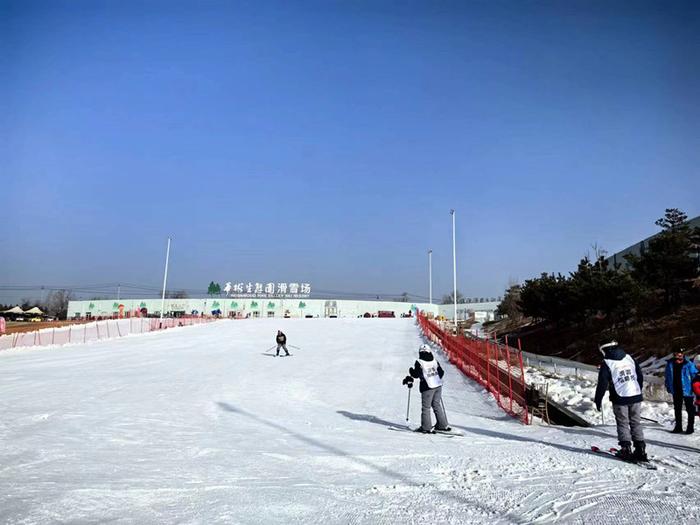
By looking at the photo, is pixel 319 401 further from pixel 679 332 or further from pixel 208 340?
pixel 679 332

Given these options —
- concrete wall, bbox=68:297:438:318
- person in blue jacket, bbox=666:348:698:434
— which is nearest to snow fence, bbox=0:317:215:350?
person in blue jacket, bbox=666:348:698:434

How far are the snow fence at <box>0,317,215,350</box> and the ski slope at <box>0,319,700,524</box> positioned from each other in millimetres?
14546

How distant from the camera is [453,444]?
7.96 m

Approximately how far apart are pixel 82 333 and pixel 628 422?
1268 inches

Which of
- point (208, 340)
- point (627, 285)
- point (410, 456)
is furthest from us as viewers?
point (627, 285)

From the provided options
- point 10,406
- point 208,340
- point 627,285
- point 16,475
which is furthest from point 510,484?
point 627,285

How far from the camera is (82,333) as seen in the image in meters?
31.5

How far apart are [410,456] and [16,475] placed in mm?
4923

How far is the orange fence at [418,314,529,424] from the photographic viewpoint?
1189 centimetres

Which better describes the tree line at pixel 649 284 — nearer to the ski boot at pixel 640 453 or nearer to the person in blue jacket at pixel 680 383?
the person in blue jacket at pixel 680 383

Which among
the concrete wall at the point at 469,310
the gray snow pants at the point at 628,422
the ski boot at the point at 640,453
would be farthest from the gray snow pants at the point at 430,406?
the concrete wall at the point at 469,310

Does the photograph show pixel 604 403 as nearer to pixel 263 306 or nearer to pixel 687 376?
pixel 687 376

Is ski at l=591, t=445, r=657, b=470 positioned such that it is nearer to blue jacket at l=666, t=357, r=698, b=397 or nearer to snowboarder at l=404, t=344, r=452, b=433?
snowboarder at l=404, t=344, r=452, b=433

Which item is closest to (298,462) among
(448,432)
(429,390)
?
(429,390)
